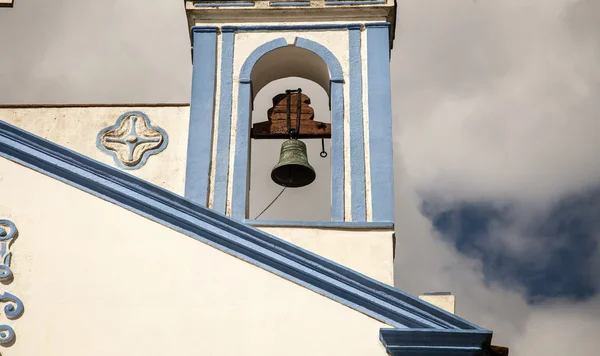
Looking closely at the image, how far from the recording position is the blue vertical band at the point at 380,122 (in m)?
10.9

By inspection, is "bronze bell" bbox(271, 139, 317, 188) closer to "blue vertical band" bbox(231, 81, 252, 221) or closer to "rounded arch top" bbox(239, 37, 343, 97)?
"blue vertical band" bbox(231, 81, 252, 221)

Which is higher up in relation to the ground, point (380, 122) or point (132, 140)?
point (380, 122)

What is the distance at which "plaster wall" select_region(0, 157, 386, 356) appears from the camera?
28.6ft

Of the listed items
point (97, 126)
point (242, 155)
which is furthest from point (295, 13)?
point (97, 126)

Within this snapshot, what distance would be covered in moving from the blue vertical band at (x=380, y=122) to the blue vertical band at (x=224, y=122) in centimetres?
118

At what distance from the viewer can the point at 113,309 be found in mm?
8820

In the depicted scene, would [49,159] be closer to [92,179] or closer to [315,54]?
[92,179]

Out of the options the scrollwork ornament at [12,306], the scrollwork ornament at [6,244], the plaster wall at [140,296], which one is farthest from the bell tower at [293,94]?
the scrollwork ornament at [12,306]

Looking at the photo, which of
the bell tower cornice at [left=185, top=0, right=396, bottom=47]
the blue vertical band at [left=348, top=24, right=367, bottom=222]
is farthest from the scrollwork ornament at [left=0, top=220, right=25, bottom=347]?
the bell tower cornice at [left=185, top=0, right=396, bottom=47]

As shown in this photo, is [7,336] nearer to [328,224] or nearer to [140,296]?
[140,296]

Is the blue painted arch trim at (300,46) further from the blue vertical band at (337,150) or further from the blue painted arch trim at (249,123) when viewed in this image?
the blue vertical band at (337,150)

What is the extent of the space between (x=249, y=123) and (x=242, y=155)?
1.26 feet

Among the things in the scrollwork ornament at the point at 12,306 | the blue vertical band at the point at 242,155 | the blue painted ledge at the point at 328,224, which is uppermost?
the blue vertical band at the point at 242,155

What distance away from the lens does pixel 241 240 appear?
9156mm
